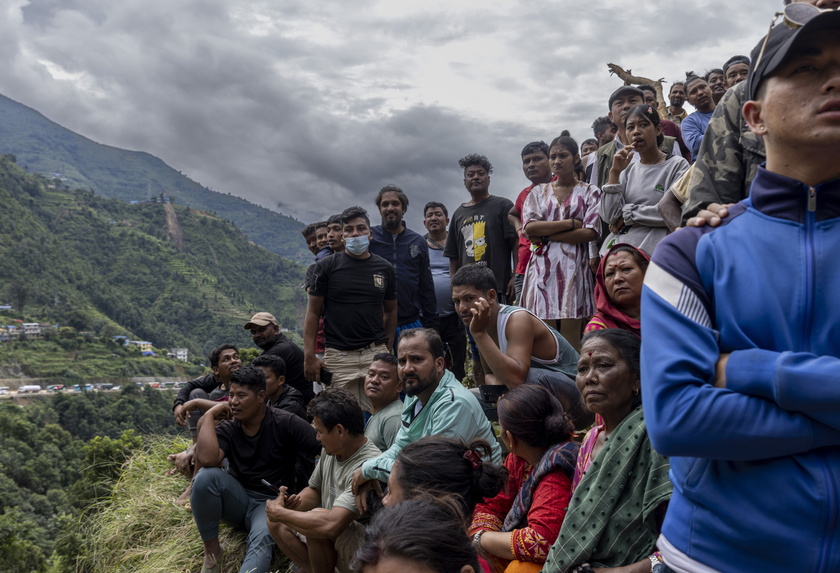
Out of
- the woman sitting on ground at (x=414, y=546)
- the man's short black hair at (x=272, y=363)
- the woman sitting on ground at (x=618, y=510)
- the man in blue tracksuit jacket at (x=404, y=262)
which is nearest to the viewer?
the woman sitting on ground at (x=414, y=546)

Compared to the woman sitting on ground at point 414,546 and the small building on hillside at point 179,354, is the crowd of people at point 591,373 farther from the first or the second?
the small building on hillside at point 179,354

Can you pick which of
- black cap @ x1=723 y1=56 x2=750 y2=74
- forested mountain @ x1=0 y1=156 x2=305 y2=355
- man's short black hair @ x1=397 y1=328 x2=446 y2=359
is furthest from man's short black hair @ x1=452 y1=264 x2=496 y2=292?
forested mountain @ x1=0 y1=156 x2=305 y2=355

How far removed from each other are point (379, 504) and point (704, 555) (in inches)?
108

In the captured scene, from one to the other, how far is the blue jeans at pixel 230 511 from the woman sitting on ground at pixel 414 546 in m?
3.16

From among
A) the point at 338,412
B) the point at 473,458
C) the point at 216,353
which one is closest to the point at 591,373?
the point at 473,458

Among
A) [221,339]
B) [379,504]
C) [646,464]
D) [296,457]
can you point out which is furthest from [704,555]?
[221,339]

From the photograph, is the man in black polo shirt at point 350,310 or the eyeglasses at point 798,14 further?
the man in black polo shirt at point 350,310

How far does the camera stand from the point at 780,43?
4.11 feet

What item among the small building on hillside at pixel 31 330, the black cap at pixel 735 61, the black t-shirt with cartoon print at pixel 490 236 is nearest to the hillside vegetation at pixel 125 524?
the black t-shirt with cartoon print at pixel 490 236

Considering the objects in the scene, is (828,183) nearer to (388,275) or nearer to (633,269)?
(633,269)

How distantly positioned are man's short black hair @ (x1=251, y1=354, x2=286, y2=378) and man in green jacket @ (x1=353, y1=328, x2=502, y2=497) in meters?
2.09

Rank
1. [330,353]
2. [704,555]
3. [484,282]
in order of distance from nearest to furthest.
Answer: [704,555], [484,282], [330,353]

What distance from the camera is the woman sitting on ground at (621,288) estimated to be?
11.1 feet

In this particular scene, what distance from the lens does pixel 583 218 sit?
488 centimetres
